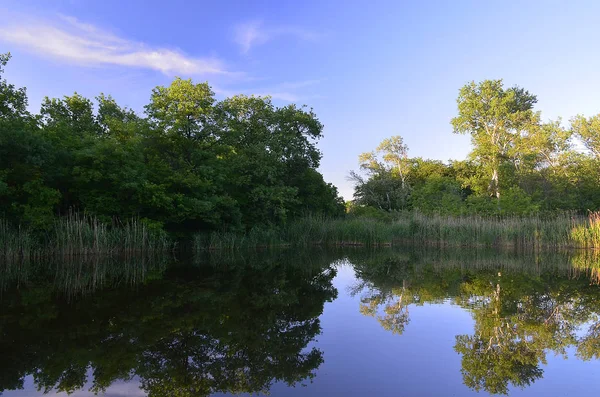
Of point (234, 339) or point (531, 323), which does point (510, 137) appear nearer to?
point (531, 323)

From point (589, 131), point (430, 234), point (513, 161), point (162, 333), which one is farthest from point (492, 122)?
point (162, 333)

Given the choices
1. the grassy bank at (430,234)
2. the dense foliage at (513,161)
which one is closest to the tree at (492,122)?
the dense foliage at (513,161)

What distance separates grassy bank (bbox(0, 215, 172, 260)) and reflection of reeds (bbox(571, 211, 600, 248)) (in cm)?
1816

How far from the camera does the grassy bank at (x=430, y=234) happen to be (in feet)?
60.2

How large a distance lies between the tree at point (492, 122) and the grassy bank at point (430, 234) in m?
9.48

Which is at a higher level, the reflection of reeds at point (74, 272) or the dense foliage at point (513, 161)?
the dense foliage at point (513, 161)

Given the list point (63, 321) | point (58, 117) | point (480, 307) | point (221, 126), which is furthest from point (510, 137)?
point (63, 321)

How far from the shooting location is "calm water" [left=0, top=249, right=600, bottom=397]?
11.2ft

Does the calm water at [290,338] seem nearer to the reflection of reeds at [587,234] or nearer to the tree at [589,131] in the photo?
the reflection of reeds at [587,234]

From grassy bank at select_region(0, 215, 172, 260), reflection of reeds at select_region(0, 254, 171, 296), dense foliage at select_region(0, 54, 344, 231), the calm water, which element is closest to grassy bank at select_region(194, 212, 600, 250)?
dense foliage at select_region(0, 54, 344, 231)

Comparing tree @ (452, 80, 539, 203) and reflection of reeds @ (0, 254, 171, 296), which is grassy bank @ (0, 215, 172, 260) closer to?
reflection of reeds @ (0, 254, 171, 296)

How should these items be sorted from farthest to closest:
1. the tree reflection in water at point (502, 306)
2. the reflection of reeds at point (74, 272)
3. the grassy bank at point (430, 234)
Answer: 1. the grassy bank at point (430, 234)
2. the reflection of reeds at point (74, 272)
3. the tree reflection in water at point (502, 306)

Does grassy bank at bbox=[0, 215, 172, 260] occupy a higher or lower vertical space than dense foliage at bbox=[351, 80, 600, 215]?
lower

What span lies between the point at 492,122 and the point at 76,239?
29930mm
